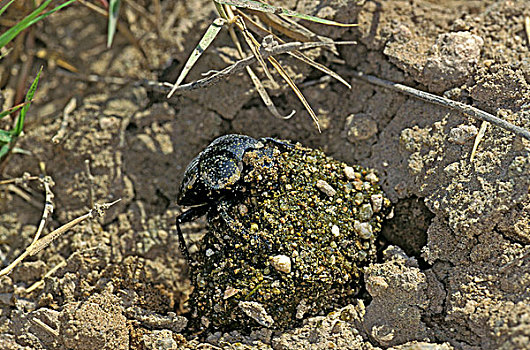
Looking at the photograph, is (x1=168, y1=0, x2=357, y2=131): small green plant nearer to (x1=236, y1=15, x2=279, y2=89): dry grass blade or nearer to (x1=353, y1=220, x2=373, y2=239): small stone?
(x1=236, y1=15, x2=279, y2=89): dry grass blade

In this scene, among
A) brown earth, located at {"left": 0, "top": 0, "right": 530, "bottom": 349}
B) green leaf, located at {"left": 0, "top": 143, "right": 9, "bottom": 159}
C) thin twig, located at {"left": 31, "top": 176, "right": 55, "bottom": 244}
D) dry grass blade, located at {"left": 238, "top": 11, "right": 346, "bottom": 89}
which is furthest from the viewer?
green leaf, located at {"left": 0, "top": 143, "right": 9, "bottom": 159}

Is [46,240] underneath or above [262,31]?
underneath

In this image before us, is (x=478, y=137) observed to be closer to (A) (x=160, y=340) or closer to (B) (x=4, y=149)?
(A) (x=160, y=340)

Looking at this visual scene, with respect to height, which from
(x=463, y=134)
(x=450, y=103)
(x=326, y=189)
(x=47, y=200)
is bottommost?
(x=47, y=200)

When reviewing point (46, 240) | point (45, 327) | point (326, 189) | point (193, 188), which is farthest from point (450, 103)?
point (45, 327)

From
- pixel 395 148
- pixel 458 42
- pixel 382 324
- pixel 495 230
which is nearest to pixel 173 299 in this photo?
pixel 382 324

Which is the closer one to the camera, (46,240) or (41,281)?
(46,240)

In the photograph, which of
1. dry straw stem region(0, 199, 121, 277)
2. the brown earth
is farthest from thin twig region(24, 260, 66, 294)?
dry straw stem region(0, 199, 121, 277)
